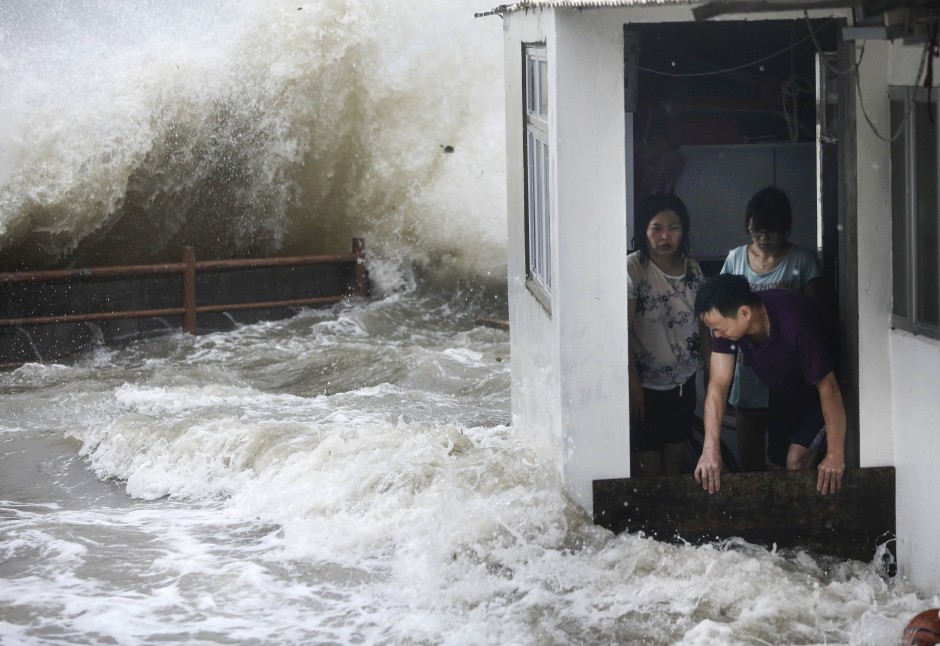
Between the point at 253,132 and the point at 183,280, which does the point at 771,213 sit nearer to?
the point at 183,280

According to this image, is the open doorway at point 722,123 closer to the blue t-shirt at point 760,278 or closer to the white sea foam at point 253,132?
the blue t-shirt at point 760,278

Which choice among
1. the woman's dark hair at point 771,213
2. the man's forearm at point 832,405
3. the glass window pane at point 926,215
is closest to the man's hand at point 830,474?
the man's forearm at point 832,405

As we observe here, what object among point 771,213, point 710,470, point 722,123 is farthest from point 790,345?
point 722,123

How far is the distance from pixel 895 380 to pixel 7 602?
4279 millimetres

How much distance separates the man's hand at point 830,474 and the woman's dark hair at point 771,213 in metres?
1.16

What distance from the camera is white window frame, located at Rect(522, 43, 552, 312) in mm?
6613

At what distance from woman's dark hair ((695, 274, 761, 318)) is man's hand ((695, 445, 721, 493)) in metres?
0.65

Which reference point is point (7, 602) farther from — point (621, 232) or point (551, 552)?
point (621, 232)

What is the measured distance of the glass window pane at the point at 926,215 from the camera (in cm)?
552

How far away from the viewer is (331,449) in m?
8.09

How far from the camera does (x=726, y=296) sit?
233 inches

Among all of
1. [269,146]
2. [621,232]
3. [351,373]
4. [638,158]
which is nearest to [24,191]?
[269,146]

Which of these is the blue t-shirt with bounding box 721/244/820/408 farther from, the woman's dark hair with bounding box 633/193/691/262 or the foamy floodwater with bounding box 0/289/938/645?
the foamy floodwater with bounding box 0/289/938/645

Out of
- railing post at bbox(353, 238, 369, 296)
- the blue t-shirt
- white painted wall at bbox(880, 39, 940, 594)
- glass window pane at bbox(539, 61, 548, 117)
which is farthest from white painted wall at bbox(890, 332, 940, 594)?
railing post at bbox(353, 238, 369, 296)
